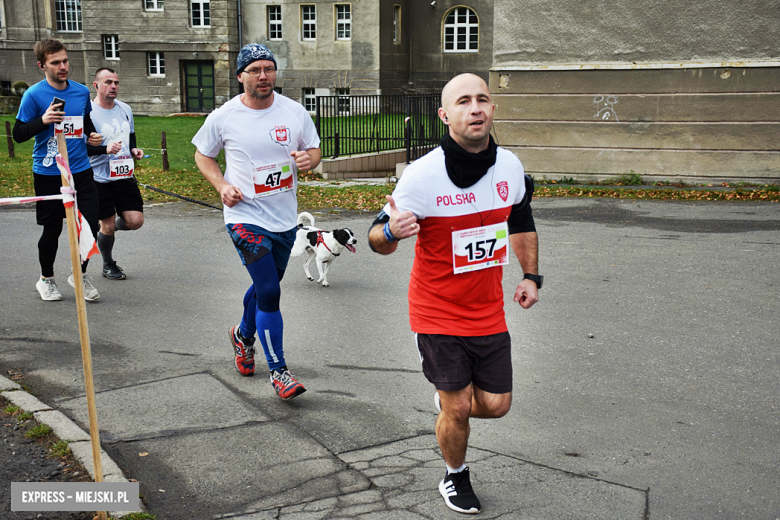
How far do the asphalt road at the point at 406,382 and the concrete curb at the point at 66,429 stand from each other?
0.13 m

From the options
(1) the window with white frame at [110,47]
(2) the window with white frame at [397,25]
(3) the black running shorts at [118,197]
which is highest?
(2) the window with white frame at [397,25]

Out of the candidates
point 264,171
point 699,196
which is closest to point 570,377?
point 264,171

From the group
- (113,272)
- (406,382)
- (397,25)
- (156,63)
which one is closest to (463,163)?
(406,382)

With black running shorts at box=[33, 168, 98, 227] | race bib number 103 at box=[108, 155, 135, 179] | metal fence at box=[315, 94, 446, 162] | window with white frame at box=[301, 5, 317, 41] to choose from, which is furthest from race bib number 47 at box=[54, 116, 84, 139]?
window with white frame at box=[301, 5, 317, 41]

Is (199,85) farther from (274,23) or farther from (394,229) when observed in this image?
(394,229)

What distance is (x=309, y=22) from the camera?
126ft

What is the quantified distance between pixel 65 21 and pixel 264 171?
146ft

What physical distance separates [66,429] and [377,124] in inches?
615

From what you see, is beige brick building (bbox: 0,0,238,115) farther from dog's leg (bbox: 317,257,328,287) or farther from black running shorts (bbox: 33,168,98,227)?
black running shorts (bbox: 33,168,98,227)

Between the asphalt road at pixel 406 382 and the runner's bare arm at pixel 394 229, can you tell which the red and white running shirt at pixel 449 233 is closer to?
the runner's bare arm at pixel 394 229

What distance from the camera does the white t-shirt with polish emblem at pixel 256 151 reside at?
486 centimetres

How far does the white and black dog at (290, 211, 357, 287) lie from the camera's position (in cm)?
781

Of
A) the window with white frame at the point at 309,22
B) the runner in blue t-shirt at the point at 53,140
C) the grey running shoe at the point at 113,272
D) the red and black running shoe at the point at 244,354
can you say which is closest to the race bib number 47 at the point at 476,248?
the red and black running shoe at the point at 244,354

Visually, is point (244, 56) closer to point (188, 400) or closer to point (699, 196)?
point (188, 400)
